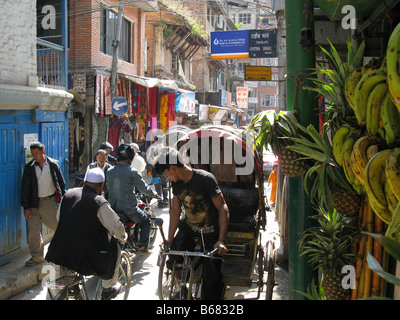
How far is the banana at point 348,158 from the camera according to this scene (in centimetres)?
270

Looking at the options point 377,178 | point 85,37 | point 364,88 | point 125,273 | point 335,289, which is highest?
point 85,37

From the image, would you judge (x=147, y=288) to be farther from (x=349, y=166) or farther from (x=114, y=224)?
(x=349, y=166)

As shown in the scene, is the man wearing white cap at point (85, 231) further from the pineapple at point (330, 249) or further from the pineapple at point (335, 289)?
the pineapple at point (335, 289)

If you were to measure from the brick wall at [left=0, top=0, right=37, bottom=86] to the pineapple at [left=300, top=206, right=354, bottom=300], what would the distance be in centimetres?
573

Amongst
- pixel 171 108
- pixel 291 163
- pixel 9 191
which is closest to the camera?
A: pixel 291 163

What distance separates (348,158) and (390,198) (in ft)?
1.64

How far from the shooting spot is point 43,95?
283 inches

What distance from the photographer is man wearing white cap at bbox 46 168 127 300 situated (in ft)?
13.1

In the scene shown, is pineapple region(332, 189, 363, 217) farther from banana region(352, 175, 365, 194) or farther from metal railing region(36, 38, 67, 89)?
metal railing region(36, 38, 67, 89)

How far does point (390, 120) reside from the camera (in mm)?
2236

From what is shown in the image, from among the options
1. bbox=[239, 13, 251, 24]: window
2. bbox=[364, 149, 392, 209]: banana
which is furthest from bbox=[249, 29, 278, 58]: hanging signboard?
bbox=[239, 13, 251, 24]: window

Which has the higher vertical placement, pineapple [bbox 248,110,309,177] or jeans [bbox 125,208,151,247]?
pineapple [bbox 248,110,309,177]

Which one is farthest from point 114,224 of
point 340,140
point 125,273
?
point 340,140

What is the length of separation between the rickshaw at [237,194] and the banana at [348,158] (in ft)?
6.60
